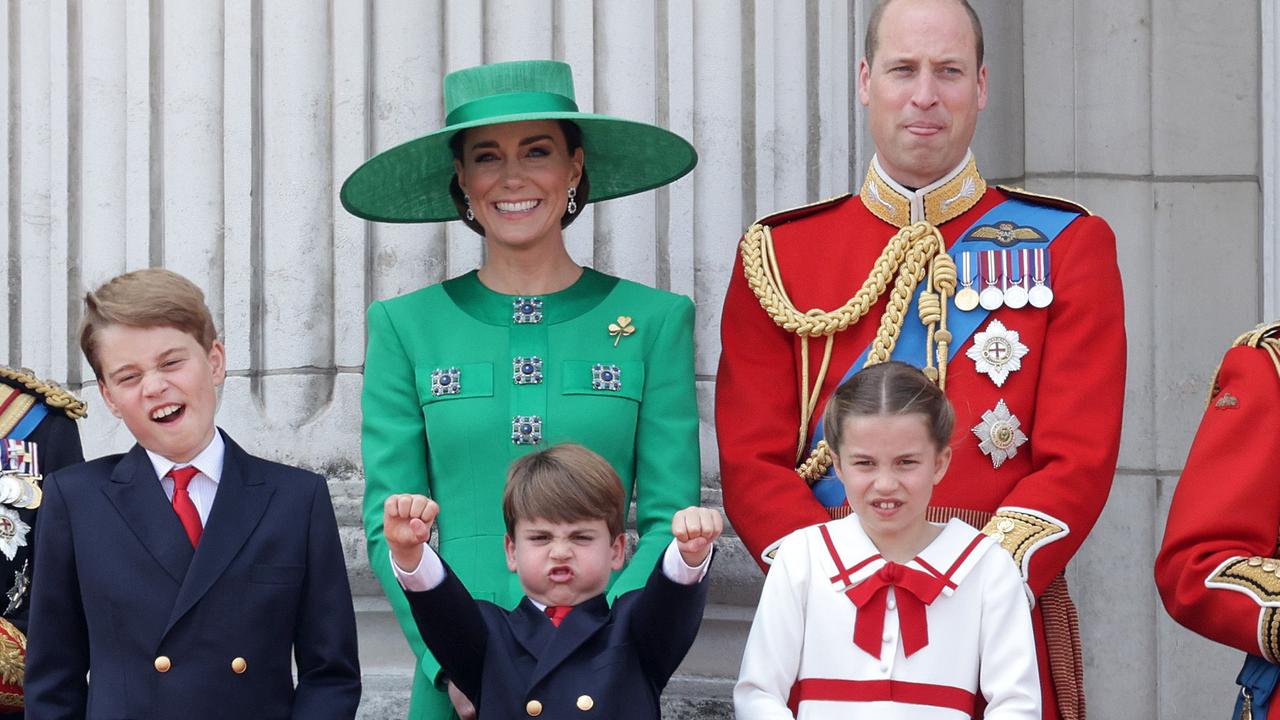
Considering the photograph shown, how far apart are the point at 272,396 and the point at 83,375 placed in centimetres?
63

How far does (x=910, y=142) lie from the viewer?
450 cm

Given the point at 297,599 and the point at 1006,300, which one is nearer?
the point at 297,599

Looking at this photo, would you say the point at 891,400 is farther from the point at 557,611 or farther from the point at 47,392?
the point at 47,392

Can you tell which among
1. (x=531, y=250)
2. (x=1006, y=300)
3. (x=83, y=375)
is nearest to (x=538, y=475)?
(x=531, y=250)

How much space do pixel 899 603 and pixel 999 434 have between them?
547 mm

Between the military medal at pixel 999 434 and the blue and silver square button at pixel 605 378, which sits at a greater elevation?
the blue and silver square button at pixel 605 378

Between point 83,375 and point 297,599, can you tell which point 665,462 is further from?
point 83,375

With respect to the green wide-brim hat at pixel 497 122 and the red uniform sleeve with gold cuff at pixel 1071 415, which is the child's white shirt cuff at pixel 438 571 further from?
the green wide-brim hat at pixel 497 122

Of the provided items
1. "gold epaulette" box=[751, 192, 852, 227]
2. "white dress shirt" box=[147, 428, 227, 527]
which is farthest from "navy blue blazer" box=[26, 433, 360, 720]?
"gold epaulette" box=[751, 192, 852, 227]

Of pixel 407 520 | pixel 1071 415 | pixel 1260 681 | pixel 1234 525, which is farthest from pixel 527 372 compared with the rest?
pixel 1260 681

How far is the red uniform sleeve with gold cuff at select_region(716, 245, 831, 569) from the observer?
14.1 feet

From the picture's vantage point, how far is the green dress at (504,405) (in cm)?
443

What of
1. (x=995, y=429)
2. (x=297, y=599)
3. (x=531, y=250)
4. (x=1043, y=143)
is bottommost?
(x=297, y=599)

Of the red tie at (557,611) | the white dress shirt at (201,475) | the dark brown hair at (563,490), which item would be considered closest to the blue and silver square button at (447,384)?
the dark brown hair at (563,490)
